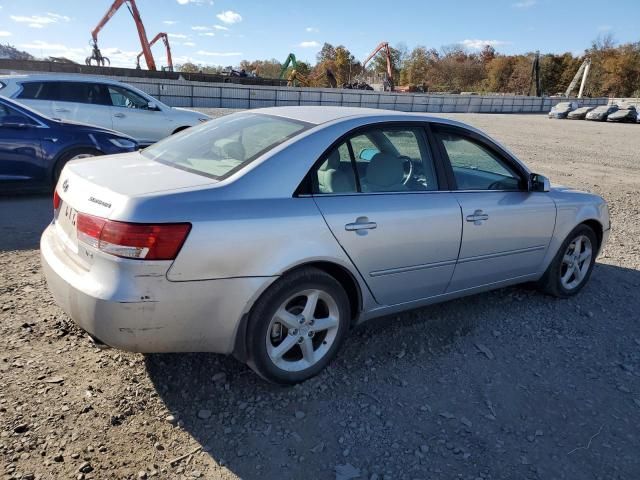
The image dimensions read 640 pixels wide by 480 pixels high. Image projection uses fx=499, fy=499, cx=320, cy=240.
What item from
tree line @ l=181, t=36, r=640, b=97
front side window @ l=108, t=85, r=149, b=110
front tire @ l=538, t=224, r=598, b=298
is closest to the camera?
front tire @ l=538, t=224, r=598, b=298

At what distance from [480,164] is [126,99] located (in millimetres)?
7837

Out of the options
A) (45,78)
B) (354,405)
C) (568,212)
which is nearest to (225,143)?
(354,405)

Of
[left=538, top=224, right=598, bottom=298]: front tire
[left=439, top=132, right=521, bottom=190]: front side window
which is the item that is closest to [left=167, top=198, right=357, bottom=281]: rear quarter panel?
[left=439, top=132, right=521, bottom=190]: front side window

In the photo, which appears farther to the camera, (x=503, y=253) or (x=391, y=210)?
(x=503, y=253)

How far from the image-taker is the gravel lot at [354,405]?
2.39 m

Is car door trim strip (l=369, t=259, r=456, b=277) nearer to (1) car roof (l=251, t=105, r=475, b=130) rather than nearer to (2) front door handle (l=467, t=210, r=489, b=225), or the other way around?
(2) front door handle (l=467, t=210, r=489, b=225)

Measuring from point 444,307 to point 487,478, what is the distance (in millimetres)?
1881

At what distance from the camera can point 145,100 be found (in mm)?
9766

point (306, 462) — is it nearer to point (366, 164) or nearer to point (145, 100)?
point (366, 164)

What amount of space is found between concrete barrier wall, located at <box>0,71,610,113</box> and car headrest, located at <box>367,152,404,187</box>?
24856 millimetres

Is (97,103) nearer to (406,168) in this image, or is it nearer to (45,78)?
(45,78)

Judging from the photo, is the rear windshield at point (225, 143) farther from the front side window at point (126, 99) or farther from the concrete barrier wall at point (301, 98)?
the concrete barrier wall at point (301, 98)

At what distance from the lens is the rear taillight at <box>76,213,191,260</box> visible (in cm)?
233

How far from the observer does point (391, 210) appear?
310 cm
